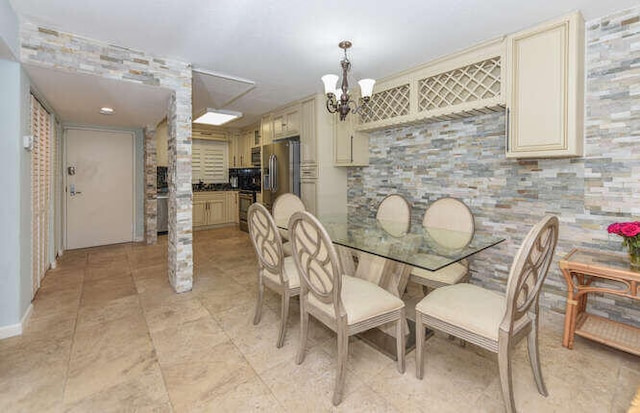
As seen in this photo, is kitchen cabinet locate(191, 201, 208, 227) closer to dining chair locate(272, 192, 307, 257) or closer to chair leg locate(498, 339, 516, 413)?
dining chair locate(272, 192, 307, 257)

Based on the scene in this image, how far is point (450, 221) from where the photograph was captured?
2613 mm

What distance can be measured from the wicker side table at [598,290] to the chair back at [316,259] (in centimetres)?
157

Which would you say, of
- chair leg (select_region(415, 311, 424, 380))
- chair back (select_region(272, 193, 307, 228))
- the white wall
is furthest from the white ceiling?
chair leg (select_region(415, 311, 424, 380))

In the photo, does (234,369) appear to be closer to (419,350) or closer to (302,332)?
(302,332)

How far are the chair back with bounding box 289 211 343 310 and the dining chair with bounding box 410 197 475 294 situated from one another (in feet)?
2.25

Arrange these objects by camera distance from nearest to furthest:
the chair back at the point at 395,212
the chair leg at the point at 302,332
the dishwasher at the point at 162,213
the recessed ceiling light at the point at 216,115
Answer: the chair leg at the point at 302,332, the chair back at the point at 395,212, the recessed ceiling light at the point at 216,115, the dishwasher at the point at 162,213

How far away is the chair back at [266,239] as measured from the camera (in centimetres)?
203

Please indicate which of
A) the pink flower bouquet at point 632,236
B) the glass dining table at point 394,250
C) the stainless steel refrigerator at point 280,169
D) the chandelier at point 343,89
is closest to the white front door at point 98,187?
the stainless steel refrigerator at point 280,169

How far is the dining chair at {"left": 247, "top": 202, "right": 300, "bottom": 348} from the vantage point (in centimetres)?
204

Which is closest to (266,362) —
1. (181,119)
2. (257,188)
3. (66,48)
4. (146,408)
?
(146,408)

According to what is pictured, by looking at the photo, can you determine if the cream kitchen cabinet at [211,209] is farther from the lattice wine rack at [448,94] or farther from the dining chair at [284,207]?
the lattice wine rack at [448,94]

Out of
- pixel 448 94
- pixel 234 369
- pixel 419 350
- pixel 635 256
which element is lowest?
pixel 234 369

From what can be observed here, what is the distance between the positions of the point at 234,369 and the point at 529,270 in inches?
66.0

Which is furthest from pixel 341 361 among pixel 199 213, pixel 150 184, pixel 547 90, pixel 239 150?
pixel 239 150
